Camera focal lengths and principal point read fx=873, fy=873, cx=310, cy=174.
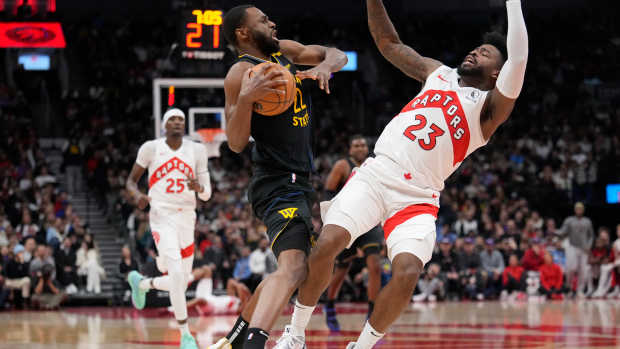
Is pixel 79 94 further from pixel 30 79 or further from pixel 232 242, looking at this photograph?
pixel 232 242

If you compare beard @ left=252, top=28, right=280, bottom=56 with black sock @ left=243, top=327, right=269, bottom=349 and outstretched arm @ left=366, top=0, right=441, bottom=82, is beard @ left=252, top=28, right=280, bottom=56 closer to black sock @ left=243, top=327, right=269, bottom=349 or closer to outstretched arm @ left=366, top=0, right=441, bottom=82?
outstretched arm @ left=366, top=0, right=441, bottom=82

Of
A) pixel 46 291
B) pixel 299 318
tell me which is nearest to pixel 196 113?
pixel 46 291

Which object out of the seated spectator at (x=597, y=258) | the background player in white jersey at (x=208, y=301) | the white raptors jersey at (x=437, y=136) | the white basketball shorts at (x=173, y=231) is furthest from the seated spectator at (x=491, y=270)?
the white raptors jersey at (x=437, y=136)

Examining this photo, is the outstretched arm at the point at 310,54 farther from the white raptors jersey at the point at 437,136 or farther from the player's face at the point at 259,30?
the white raptors jersey at the point at 437,136

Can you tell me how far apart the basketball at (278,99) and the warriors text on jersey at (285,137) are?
110 millimetres

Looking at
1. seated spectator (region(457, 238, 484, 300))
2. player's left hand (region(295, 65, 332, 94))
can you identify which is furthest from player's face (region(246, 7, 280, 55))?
seated spectator (region(457, 238, 484, 300))

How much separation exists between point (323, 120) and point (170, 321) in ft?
40.8

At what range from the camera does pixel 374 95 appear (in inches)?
1024

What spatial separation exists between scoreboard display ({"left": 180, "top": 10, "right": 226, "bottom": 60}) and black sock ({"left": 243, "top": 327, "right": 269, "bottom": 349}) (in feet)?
30.3

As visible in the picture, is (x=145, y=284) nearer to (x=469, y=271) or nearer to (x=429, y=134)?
(x=429, y=134)

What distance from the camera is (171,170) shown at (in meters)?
9.23

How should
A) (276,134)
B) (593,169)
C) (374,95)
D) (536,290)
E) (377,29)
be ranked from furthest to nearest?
(374,95) < (593,169) < (536,290) < (377,29) < (276,134)

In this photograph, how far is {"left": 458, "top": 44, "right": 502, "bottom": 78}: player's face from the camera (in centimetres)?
560

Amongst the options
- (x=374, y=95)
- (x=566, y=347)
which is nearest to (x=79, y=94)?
(x=374, y=95)
